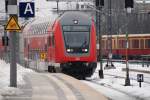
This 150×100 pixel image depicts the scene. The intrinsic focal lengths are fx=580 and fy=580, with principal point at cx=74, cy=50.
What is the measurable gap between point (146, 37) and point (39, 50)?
24515mm

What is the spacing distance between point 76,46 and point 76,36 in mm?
625

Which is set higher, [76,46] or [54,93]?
[76,46]

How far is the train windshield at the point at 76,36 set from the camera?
35.8 meters

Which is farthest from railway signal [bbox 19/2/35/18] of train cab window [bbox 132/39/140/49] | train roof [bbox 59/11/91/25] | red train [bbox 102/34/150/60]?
train cab window [bbox 132/39/140/49]

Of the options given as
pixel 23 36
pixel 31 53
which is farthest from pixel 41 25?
pixel 23 36

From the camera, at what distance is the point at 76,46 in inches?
1405

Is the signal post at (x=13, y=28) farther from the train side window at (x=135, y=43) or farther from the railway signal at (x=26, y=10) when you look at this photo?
the train side window at (x=135, y=43)

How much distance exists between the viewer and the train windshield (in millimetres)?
35781

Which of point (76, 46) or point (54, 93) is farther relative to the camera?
point (76, 46)

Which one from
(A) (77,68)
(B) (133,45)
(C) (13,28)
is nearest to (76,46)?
(A) (77,68)

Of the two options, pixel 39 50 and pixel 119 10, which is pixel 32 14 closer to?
pixel 39 50

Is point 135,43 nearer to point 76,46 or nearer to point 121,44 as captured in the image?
point 121,44

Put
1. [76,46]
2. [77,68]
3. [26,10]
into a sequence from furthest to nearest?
[77,68]
[76,46]
[26,10]

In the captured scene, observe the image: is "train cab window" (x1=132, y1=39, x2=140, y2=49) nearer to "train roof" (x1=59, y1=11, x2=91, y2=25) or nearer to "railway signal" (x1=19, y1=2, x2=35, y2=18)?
"train roof" (x1=59, y1=11, x2=91, y2=25)
